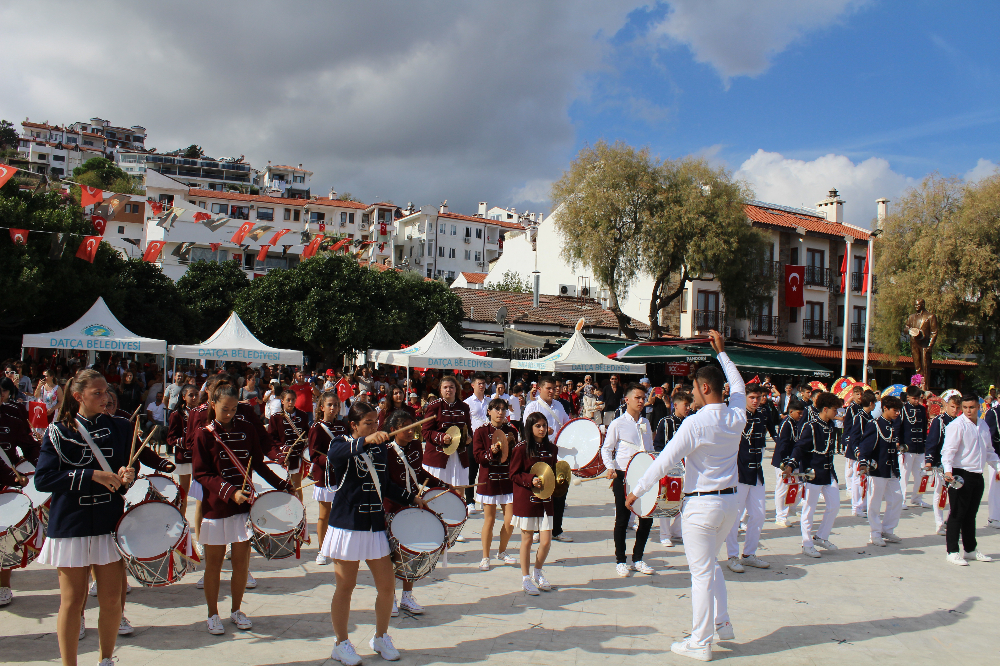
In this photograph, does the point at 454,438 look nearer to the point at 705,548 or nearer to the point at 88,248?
the point at 705,548

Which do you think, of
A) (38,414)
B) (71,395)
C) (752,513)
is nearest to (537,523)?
(752,513)

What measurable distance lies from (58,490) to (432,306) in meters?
25.9

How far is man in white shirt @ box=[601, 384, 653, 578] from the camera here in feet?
23.8

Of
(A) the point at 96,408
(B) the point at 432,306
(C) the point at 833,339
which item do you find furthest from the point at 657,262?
(A) the point at 96,408

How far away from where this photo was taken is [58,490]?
4.20 metres

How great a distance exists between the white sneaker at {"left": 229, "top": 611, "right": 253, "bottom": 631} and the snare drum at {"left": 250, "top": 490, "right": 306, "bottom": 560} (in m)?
0.45

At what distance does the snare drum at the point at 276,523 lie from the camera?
17.5 feet

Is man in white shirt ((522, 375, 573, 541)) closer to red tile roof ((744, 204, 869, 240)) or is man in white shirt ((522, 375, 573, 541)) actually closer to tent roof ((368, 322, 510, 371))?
tent roof ((368, 322, 510, 371))

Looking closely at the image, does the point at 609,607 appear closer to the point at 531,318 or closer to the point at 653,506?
the point at 653,506

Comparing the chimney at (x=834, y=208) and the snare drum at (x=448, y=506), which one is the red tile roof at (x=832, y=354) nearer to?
the chimney at (x=834, y=208)

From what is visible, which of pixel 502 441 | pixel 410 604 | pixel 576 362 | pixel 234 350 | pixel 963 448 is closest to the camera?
pixel 410 604

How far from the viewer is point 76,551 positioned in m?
4.19

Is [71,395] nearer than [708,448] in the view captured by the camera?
→ Yes

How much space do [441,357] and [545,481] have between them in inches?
446
